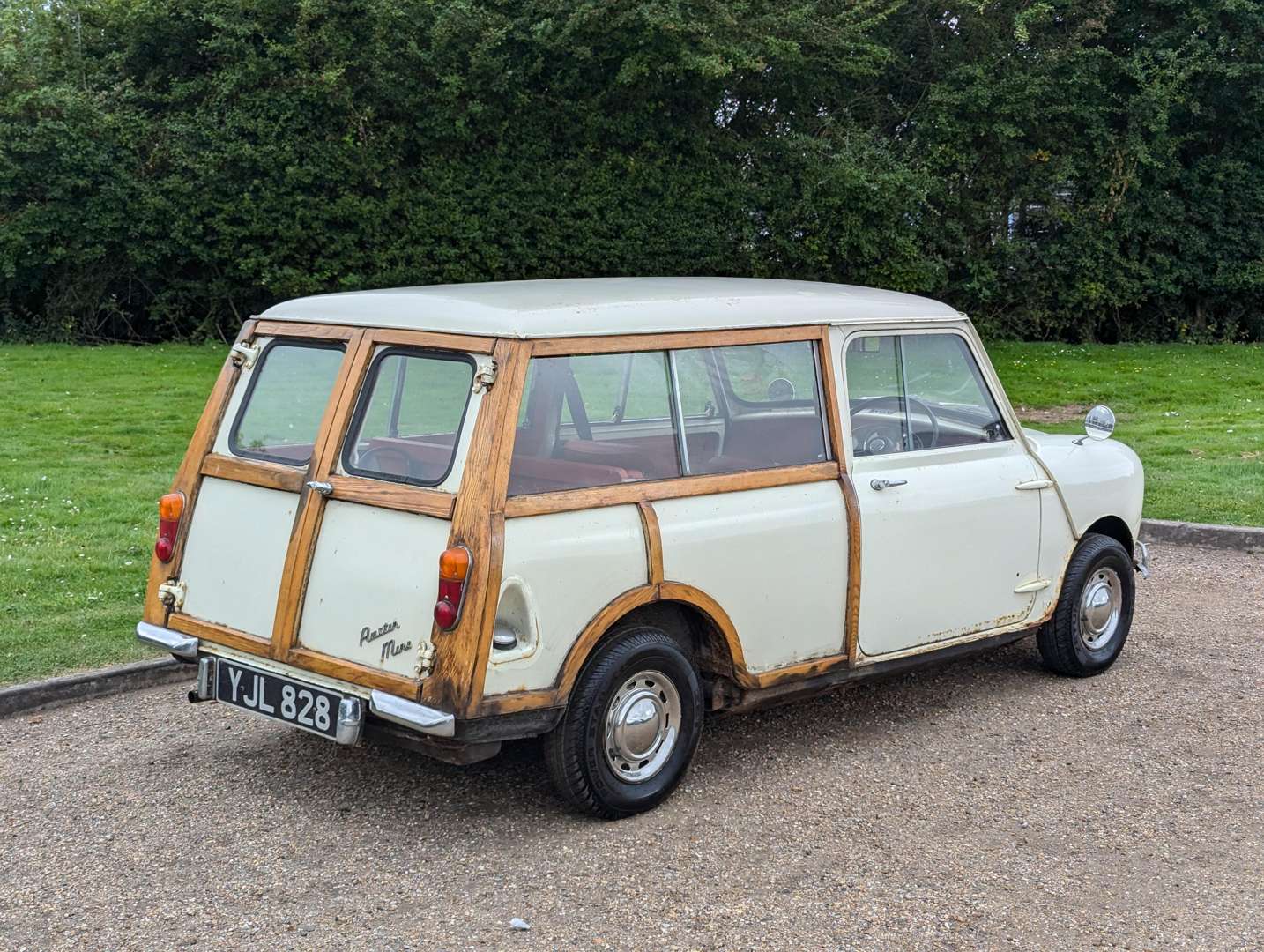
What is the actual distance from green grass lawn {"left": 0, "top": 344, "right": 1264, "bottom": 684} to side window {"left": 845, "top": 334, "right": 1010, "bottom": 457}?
3479mm

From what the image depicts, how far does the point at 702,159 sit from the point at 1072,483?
13.9 meters

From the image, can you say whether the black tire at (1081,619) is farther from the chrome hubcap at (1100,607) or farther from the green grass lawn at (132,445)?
the green grass lawn at (132,445)

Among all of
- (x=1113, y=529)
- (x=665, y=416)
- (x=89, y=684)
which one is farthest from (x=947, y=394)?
(x=89, y=684)

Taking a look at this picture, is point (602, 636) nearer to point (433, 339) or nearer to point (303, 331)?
point (433, 339)

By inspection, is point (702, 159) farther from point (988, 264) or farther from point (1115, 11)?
point (1115, 11)

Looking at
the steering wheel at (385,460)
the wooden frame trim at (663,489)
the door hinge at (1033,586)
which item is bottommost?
the door hinge at (1033,586)

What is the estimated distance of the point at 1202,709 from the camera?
6168mm

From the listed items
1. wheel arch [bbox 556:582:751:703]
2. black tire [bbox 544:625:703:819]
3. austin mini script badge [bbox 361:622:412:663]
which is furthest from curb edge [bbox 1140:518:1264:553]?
austin mini script badge [bbox 361:622:412:663]

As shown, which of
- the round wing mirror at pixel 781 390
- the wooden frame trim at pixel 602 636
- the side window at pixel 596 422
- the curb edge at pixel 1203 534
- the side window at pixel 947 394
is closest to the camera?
the wooden frame trim at pixel 602 636

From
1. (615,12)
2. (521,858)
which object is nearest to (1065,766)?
(521,858)

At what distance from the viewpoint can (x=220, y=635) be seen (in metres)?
4.97

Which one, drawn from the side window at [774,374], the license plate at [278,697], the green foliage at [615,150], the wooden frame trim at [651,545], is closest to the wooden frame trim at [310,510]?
the license plate at [278,697]

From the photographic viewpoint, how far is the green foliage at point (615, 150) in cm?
1795

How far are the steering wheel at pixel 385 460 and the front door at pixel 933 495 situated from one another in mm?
1787
